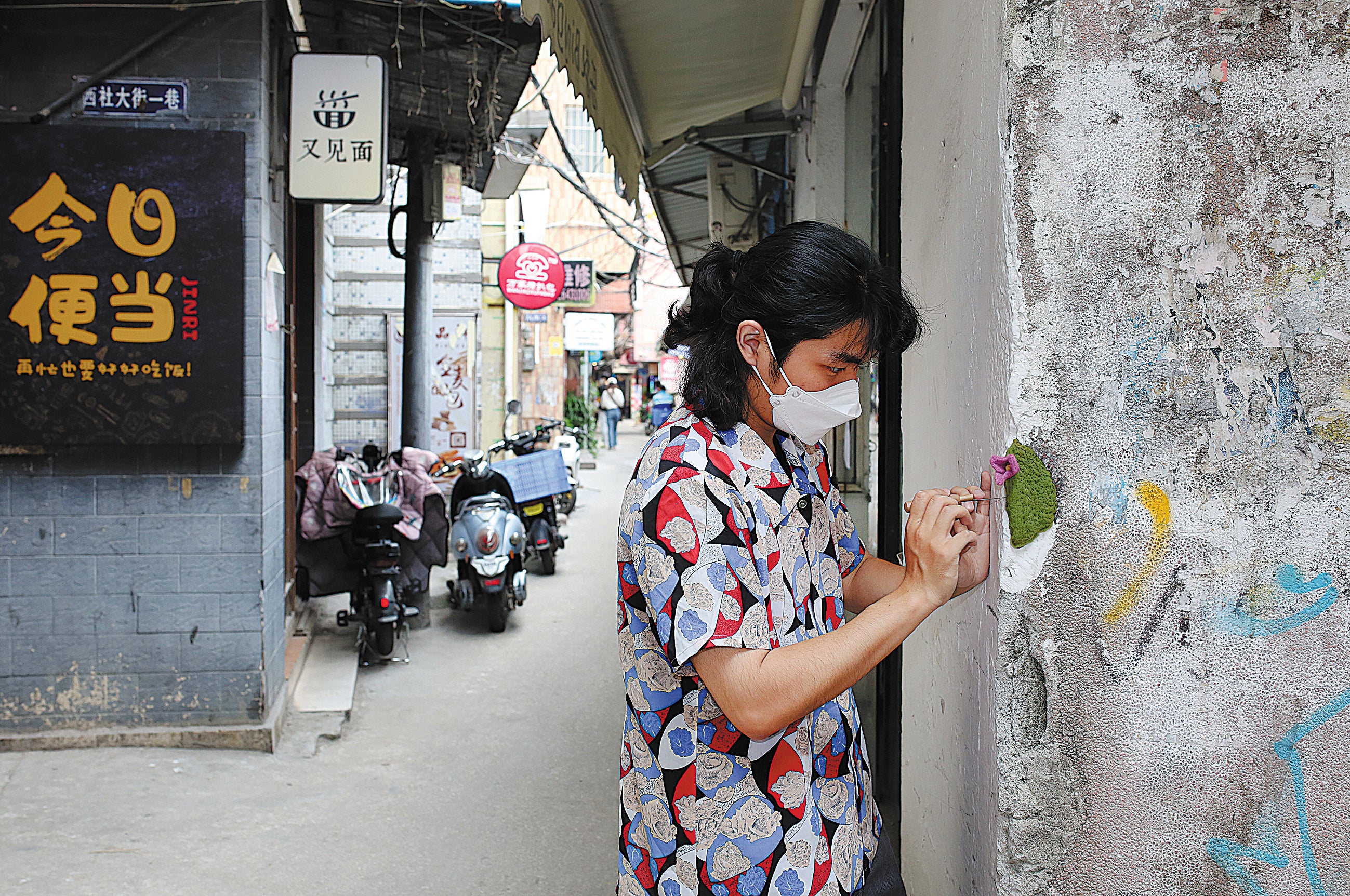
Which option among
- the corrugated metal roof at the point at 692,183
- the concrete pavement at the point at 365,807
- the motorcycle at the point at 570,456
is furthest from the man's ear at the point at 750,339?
the motorcycle at the point at 570,456

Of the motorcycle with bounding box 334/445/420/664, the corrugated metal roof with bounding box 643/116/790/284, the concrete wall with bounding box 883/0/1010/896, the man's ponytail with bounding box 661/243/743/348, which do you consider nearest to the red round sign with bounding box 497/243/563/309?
the corrugated metal roof with bounding box 643/116/790/284

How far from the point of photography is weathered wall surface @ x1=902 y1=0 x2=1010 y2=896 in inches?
61.3

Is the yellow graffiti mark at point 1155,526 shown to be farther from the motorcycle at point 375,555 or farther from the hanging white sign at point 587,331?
the hanging white sign at point 587,331

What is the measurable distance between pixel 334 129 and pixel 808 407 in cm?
406

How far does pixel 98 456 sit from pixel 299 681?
5.73ft

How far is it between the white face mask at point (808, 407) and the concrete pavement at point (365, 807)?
243 centimetres

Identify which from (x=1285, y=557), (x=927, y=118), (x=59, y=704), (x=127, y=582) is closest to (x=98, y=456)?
(x=127, y=582)

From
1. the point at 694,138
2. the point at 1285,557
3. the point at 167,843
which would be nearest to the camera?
the point at 1285,557

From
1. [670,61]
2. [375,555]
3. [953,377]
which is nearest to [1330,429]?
[953,377]

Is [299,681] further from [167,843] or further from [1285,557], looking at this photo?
[1285,557]

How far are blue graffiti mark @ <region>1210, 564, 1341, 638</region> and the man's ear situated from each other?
0.75 m

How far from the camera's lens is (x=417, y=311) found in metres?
8.08

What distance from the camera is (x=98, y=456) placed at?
4.31 meters

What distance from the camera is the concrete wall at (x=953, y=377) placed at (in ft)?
5.11
